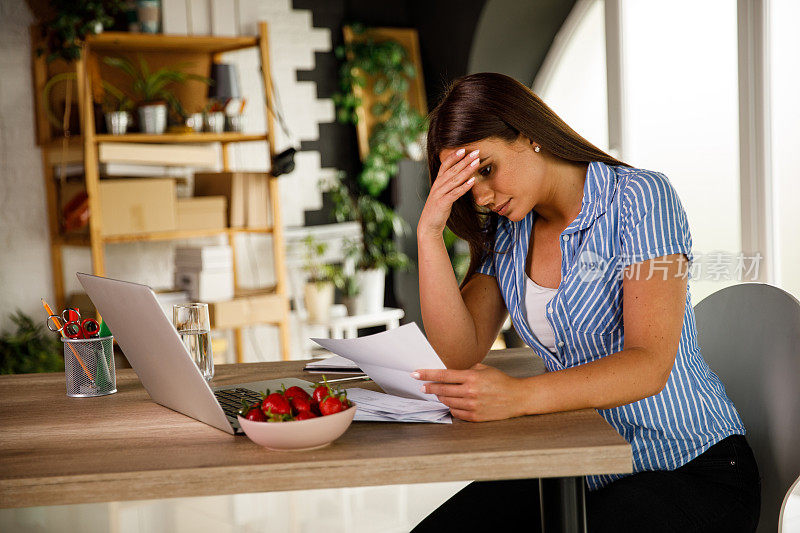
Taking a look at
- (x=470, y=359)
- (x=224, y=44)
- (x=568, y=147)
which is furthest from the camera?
(x=224, y=44)

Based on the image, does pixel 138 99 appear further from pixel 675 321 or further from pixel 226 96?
pixel 675 321

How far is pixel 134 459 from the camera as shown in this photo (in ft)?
3.92

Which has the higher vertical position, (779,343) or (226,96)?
(226,96)

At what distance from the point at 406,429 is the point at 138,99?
3.54 m

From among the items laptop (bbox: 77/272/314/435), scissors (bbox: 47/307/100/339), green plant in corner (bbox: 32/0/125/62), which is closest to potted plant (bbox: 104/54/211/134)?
green plant in corner (bbox: 32/0/125/62)

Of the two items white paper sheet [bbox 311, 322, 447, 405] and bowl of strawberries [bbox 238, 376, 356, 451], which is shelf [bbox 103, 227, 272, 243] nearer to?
white paper sheet [bbox 311, 322, 447, 405]

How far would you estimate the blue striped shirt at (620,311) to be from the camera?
4.94 ft

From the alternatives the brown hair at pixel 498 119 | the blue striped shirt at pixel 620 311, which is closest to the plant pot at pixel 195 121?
the brown hair at pixel 498 119

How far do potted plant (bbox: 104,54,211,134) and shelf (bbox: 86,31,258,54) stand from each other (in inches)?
2.9

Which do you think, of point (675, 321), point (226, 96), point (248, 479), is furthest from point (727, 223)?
point (248, 479)

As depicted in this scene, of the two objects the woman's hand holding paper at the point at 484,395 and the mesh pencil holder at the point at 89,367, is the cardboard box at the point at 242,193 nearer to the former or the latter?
the mesh pencil holder at the point at 89,367

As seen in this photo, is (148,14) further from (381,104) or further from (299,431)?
(299,431)

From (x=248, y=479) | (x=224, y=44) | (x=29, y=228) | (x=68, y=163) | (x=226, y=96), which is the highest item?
(x=224, y=44)

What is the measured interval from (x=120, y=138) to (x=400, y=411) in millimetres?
2961
